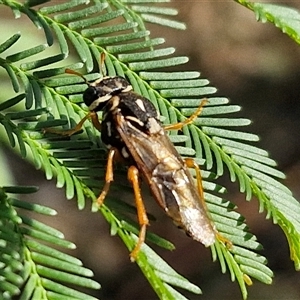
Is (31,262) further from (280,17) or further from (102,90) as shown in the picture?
(280,17)

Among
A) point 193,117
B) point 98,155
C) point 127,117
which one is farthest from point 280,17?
point 98,155

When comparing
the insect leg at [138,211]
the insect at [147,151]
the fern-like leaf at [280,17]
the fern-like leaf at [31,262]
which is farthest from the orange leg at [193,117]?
the fern-like leaf at [31,262]

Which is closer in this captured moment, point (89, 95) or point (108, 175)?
point (108, 175)

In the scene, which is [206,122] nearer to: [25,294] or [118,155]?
[118,155]

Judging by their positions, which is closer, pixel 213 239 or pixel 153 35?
pixel 213 239

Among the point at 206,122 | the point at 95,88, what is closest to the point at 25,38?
the point at 95,88
